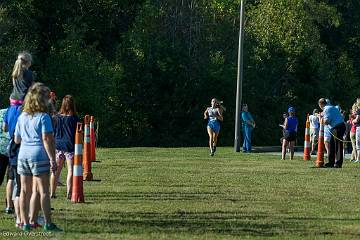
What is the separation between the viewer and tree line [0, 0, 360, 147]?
2308 inches

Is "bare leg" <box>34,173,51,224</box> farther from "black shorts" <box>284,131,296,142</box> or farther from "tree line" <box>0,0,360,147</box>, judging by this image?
"tree line" <box>0,0,360,147</box>

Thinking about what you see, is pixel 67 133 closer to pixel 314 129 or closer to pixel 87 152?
pixel 87 152

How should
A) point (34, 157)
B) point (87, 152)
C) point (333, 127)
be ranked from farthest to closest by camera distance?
point (333, 127)
point (87, 152)
point (34, 157)

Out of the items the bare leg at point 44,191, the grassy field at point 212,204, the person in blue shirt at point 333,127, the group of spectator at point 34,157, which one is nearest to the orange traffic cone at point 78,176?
the grassy field at point 212,204

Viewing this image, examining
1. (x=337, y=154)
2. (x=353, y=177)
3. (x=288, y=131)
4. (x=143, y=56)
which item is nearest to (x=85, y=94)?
(x=143, y=56)

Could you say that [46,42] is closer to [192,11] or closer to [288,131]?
[192,11]

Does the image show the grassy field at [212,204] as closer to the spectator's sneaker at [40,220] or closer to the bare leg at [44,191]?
the spectator's sneaker at [40,220]

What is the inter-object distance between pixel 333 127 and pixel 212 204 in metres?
11.7

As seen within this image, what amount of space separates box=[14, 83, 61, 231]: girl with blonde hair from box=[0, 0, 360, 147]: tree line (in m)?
42.6

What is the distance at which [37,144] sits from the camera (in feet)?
38.9

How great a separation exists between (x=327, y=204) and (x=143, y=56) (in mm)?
44392

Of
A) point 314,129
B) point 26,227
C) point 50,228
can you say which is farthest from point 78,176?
point 314,129

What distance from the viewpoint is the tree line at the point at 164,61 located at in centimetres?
5862

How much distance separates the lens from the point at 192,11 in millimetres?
61781
